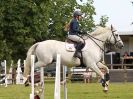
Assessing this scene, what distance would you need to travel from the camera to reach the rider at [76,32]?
16.1 m

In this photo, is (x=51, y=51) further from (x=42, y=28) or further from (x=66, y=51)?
(x=42, y=28)

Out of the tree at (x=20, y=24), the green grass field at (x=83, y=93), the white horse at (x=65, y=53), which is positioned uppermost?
the tree at (x=20, y=24)

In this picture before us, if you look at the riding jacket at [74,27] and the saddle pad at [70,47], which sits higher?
the riding jacket at [74,27]

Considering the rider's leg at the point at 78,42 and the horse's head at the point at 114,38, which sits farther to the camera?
the horse's head at the point at 114,38

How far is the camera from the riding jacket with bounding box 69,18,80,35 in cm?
1610

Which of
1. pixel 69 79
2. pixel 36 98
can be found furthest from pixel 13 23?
pixel 36 98

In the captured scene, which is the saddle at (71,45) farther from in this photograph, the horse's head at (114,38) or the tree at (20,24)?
the tree at (20,24)

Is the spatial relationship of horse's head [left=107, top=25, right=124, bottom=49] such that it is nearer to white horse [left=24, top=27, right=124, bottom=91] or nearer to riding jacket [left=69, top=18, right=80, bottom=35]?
white horse [left=24, top=27, right=124, bottom=91]

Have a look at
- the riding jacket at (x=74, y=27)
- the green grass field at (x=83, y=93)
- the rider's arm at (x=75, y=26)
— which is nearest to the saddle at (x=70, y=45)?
the riding jacket at (x=74, y=27)

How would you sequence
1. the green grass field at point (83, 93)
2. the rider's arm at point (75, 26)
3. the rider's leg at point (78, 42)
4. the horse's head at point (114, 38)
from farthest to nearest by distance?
the green grass field at point (83, 93), the horse's head at point (114, 38), the rider's leg at point (78, 42), the rider's arm at point (75, 26)

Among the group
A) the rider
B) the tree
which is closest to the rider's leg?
the rider

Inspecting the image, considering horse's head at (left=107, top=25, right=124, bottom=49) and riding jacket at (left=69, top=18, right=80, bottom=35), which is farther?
horse's head at (left=107, top=25, right=124, bottom=49)

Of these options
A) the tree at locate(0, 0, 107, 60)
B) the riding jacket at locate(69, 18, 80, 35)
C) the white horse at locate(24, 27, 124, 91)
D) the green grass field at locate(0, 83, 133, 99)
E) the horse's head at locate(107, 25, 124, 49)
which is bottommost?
the green grass field at locate(0, 83, 133, 99)

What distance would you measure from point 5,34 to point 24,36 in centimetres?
186
